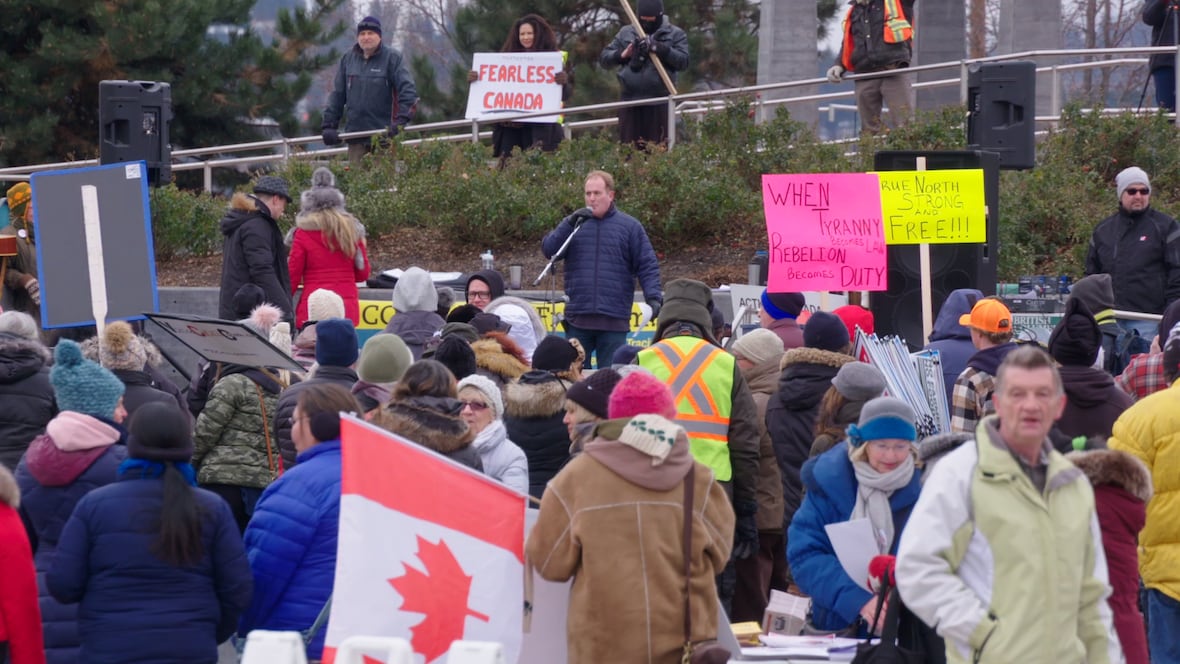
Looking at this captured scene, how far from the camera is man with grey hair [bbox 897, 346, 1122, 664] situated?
17.1ft

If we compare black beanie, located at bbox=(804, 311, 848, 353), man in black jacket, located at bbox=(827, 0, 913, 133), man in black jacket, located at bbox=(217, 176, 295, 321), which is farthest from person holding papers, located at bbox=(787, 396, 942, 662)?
man in black jacket, located at bbox=(827, 0, 913, 133)

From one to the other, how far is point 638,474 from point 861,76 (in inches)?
559

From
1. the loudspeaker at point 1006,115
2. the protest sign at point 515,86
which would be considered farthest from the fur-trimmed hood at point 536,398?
the protest sign at point 515,86

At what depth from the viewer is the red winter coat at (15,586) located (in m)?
6.33

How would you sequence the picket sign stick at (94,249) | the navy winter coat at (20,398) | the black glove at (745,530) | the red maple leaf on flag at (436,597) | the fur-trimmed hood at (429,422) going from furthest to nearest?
the picket sign stick at (94,249), the black glove at (745,530), the navy winter coat at (20,398), the fur-trimmed hood at (429,422), the red maple leaf on flag at (436,597)

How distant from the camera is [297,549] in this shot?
21.0ft

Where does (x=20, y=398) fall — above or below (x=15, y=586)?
above

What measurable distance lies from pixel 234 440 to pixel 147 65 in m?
16.3

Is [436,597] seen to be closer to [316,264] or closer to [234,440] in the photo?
[234,440]

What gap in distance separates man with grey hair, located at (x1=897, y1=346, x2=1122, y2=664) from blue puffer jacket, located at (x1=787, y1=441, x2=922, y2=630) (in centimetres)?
133

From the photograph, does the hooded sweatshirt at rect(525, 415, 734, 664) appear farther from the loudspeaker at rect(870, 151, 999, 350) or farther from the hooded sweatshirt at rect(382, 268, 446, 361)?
the loudspeaker at rect(870, 151, 999, 350)

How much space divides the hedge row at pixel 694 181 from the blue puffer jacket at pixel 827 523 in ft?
38.4

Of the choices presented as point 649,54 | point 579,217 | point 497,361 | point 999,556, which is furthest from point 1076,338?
point 649,54

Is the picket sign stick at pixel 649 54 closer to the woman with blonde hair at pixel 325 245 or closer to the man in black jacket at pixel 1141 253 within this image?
the man in black jacket at pixel 1141 253
